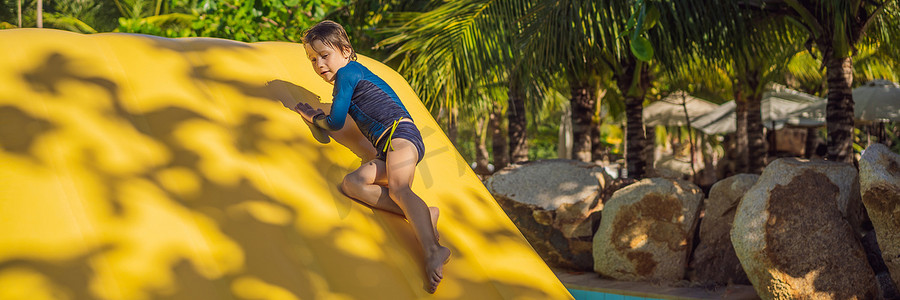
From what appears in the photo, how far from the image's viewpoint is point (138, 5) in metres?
23.6

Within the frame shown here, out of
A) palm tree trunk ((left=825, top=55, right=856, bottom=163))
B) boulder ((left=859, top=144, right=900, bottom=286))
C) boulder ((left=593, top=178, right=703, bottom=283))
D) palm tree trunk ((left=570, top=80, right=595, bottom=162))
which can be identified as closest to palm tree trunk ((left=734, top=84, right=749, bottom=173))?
palm tree trunk ((left=570, top=80, right=595, bottom=162))

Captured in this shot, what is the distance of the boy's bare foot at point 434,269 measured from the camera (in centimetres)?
272

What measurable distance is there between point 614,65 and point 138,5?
20077 millimetres

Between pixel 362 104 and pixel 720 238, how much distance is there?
15.4 ft

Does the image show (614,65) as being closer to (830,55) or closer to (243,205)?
(830,55)

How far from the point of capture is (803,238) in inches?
194

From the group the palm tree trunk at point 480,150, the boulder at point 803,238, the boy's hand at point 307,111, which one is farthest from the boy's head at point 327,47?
the palm tree trunk at point 480,150

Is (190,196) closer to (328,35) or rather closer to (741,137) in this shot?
(328,35)

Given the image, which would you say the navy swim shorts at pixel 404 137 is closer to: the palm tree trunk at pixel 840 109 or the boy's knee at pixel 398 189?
the boy's knee at pixel 398 189

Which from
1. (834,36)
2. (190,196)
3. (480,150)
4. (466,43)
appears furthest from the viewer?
(480,150)

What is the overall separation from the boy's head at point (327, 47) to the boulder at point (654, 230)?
168 inches

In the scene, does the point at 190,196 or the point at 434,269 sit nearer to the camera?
the point at 190,196

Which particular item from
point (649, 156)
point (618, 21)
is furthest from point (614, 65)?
point (649, 156)

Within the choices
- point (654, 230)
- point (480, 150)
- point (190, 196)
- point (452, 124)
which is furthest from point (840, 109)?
point (480, 150)
